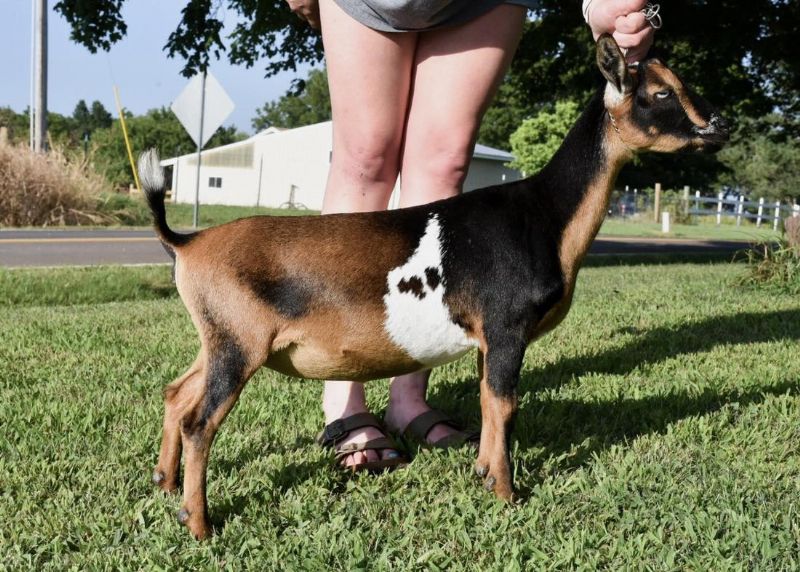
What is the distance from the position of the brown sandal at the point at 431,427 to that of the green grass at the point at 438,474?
0.16 meters

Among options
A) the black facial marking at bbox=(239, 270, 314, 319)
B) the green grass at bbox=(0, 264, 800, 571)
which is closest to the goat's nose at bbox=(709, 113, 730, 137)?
the green grass at bbox=(0, 264, 800, 571)

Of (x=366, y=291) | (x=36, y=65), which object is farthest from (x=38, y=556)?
(x=36, y=65)

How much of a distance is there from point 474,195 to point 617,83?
1.95 ft

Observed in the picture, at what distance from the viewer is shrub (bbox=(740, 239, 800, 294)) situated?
8535mm

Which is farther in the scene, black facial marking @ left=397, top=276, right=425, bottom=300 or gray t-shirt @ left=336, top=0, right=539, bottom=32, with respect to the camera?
gray t-shirt @ left=336, top=0, right=539, bottom=32

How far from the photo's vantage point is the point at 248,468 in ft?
10.0

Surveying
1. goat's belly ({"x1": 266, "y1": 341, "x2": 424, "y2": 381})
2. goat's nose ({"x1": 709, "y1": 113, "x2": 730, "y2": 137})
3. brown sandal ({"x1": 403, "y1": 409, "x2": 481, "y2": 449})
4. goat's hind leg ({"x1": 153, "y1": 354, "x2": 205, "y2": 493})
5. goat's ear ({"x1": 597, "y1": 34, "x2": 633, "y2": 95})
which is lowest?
brown sandal ({"x1": 403, "y1": 409, "x2": 481, "y2": 449})

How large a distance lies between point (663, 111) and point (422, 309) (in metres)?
1.03

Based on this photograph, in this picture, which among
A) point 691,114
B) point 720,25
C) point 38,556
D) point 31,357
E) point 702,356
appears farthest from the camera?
point 720,25

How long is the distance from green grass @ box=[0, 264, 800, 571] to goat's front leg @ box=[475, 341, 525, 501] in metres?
0.08

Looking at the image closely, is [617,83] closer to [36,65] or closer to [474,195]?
[474,195]

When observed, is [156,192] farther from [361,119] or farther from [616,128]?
[616,128]

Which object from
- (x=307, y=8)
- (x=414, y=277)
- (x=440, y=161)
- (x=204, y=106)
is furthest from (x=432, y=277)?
(x=204, y=106)

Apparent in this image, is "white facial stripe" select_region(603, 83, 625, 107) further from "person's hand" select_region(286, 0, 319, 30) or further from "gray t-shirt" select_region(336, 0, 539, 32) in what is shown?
"person's hand" select_region(286, 0, 319, 30)
